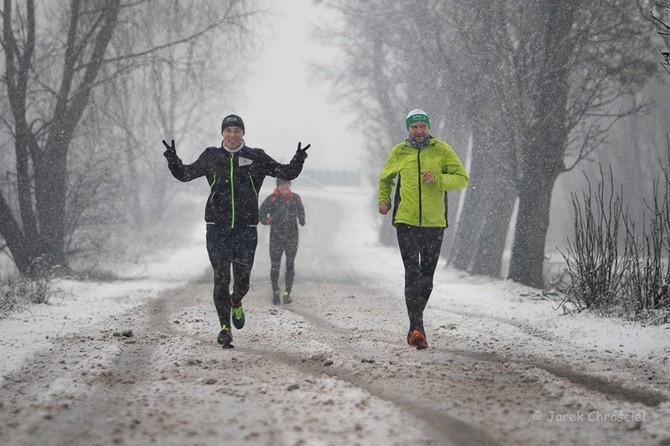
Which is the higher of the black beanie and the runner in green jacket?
the black beanie

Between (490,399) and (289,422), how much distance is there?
1308mm

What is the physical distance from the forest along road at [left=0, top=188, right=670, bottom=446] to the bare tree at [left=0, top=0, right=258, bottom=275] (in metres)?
6.86

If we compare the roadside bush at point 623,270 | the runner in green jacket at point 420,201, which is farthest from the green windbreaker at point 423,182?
the roadside bush at point 623,270

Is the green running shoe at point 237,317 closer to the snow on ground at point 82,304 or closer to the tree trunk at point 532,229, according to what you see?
the snow on ground at point 82,304

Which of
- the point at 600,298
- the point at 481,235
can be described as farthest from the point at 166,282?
the point at 600,298

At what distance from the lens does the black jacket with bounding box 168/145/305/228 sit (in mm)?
5750

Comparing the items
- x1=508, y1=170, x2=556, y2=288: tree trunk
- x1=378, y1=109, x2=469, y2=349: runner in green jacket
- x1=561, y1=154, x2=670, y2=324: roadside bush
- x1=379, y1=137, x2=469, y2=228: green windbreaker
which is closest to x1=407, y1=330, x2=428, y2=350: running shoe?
x1=378, y1=109, x2=469, y2=349: runner in green jacket

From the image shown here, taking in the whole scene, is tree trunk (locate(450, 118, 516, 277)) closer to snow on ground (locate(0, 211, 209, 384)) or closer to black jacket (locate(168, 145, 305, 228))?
snow on ground (locate(0, 211, 209, 384))

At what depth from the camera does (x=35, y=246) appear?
12750mm

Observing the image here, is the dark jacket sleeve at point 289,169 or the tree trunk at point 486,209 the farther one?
the tree trunk at point 486,209

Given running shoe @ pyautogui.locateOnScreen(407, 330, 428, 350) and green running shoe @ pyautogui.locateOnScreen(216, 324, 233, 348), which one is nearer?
running shoe @ pyautogui.locateOnScreen(407, 330, 428, 350)

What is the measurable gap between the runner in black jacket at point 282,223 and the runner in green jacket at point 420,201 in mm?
4214

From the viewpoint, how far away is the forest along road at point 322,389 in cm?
301

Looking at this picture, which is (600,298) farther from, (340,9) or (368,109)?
(368,109)
